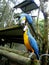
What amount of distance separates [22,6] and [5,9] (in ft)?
14.5

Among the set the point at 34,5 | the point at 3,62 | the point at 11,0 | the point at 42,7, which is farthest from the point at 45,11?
the point at 11,0

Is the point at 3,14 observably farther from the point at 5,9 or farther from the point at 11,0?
the point at 11,0

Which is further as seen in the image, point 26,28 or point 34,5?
point 34,5

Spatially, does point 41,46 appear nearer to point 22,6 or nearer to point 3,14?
point 22,6

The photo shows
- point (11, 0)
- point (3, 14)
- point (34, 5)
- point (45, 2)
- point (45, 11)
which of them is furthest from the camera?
point (11, 0)

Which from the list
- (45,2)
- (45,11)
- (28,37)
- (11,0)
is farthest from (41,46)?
(11,0)

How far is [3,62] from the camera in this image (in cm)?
293

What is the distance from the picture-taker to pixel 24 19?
1822 mm

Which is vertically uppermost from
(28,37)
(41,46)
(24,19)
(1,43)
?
(24,19)

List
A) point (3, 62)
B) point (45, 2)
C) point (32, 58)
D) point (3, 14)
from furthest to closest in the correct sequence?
point (3, 14) → point (45, 2) → point (3, 62) → point (32, 58)

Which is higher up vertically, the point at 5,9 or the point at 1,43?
the point at 5,9

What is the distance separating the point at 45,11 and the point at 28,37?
2.57 m

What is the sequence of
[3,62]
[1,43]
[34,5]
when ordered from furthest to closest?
[1,43], [34,5], [3,62]

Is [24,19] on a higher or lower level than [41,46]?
higher
